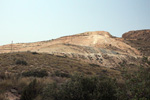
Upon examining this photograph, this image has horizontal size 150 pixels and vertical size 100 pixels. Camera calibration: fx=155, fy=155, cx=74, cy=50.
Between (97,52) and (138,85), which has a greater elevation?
(138,85)

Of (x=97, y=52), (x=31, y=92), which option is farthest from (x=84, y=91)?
(x=97, y=52)

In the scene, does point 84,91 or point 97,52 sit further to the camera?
point 97,52

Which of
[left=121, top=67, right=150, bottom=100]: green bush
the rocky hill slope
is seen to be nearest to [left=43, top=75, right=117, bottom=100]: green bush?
[left=121, top=67, right=150, bottom=100]: green bush

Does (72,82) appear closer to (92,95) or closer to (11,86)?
(92,95)

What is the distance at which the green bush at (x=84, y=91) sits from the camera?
6.91m

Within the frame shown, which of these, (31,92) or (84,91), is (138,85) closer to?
(84,91)

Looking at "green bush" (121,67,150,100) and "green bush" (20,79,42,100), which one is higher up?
"green bush" (121,67,150,100)

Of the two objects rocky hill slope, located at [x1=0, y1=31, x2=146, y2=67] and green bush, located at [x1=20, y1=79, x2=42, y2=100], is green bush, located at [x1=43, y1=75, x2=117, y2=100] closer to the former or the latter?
green bush, located at [x1=20, y1=79, x2=42, y2=100]

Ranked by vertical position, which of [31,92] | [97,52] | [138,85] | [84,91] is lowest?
[97,52]

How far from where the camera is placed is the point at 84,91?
7.11 m

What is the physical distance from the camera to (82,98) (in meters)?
6.86

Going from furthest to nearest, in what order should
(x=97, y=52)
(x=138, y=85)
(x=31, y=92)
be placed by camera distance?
(x=97, y=52) → (x=31, y=92) → (x=138, y=85)

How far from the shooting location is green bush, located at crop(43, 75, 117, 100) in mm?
6914

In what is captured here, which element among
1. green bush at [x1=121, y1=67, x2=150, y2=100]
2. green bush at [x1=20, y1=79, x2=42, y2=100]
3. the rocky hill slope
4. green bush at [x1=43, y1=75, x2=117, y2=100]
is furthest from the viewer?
the rocky hill slope
